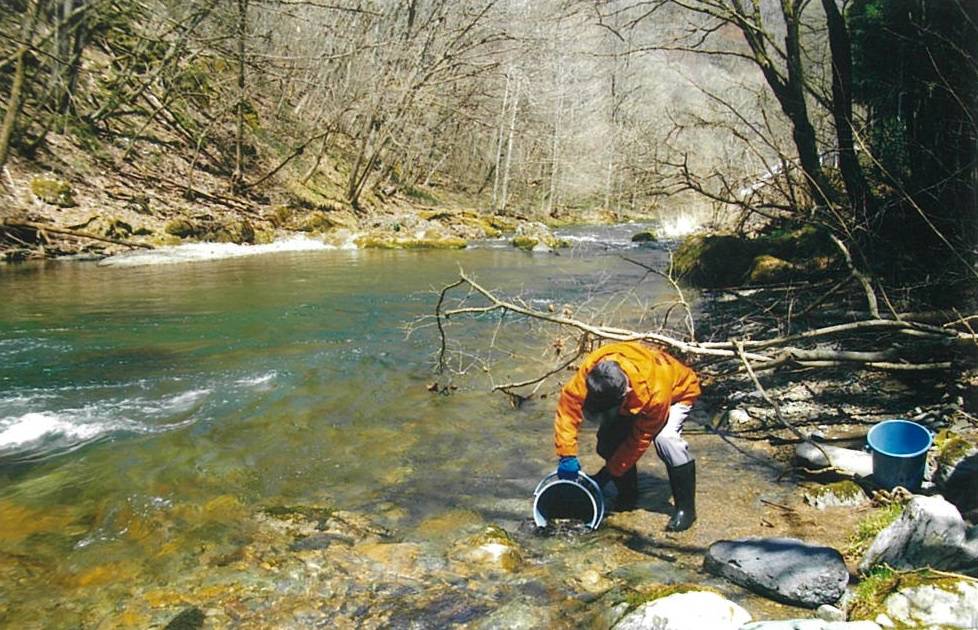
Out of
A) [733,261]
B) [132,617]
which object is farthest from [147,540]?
[733,261]

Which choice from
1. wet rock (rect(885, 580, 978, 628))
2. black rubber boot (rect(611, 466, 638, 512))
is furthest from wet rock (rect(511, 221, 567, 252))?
wet rock (rect(885, 580, 978, 628))

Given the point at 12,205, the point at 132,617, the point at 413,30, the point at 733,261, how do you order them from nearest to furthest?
1. the point at 132,617
2. the point at 733,261
3. the point at 12,205
4. the point at 413,30

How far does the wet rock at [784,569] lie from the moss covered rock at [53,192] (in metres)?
18.2

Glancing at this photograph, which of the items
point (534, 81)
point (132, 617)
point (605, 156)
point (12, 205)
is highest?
point (534, 81)

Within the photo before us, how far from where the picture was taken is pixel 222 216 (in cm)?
2125

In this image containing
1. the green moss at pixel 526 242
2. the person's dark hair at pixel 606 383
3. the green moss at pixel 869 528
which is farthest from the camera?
the green moss at pixel 526 242

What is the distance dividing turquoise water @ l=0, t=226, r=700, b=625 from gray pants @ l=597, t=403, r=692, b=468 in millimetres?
726

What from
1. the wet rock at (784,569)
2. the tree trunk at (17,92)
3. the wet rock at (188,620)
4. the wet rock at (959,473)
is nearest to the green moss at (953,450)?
the wet rock at (959,473)

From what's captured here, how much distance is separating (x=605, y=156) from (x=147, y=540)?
41.9m

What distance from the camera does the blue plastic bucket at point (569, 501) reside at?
4469 millimetres

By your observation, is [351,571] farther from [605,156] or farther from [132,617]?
[605,156]

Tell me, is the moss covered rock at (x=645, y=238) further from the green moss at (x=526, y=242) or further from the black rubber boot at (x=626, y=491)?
the black rubber boot at (x=626, y=491)

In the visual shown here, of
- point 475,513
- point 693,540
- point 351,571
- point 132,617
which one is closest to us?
point 132,617

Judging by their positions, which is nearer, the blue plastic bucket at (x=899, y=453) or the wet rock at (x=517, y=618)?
the wet rock at (x=517, y=618)
